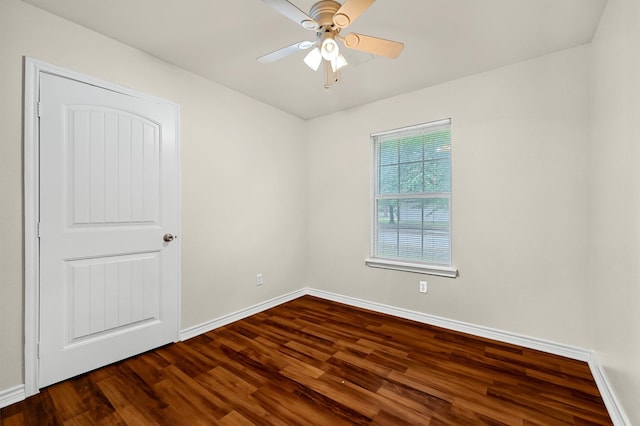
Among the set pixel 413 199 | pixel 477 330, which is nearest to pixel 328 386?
pixel 477 330

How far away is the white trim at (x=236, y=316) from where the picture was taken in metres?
2.68

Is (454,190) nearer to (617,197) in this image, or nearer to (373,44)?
(617,197)

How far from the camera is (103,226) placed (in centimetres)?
215

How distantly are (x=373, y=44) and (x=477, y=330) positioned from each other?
264 cm

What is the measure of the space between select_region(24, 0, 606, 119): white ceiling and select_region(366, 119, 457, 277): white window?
0.63 meters

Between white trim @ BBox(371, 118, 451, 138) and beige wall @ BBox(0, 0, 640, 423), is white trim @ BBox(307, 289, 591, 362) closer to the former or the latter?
beige wall @ BBox(0, 0, 640, 423)

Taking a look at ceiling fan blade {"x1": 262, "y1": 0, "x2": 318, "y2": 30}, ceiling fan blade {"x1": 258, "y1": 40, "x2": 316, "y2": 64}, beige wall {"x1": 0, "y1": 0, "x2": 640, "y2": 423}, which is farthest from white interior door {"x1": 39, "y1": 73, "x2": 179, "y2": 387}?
ceiling fan blade {"x1": 262, "y1": 0, "x2": 318, "y2": 30}

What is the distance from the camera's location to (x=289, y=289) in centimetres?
379

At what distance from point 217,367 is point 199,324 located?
72 cm

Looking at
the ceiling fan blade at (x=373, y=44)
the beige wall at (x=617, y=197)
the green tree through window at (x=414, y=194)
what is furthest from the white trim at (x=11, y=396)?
the beige wall at (x=617, y=197)

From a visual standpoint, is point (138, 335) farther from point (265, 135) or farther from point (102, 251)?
point (265, 135)

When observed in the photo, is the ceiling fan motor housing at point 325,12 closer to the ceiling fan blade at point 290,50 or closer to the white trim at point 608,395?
the ceiling fan blade at point 290,50

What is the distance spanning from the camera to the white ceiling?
1.83 metres

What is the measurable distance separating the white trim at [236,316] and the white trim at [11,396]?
1022 mm
